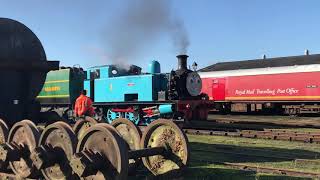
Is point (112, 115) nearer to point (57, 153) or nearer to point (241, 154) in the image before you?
point (241, 154)

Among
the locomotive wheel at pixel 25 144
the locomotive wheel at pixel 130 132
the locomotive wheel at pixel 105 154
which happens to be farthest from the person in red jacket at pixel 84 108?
the locomotive wheel at pixel 105 154

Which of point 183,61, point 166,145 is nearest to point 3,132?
point 166,145

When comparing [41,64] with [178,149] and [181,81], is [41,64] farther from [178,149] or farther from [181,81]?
[181,81]

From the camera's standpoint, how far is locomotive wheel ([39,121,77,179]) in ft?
22.6

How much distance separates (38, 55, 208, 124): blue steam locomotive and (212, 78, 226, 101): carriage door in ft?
44.9

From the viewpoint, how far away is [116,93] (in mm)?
21016

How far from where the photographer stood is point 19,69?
954cm

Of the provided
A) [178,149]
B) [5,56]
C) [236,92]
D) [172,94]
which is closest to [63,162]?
[178,149]

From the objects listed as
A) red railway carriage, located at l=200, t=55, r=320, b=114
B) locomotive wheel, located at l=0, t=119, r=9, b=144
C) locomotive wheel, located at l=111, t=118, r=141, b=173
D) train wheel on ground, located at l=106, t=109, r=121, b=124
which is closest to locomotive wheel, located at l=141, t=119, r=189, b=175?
locomotive wheel, located at l=111, t=118, r=141, b=173

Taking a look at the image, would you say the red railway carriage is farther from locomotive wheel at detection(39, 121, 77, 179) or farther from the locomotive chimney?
locomotive wheel at detection(39, 121, 77, 179)

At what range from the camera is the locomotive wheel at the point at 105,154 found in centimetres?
608

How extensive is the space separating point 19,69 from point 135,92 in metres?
10.8

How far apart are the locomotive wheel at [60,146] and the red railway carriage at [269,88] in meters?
23.3

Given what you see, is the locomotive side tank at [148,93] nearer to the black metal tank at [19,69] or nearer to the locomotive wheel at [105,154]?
the black metal tank at [19,69]
